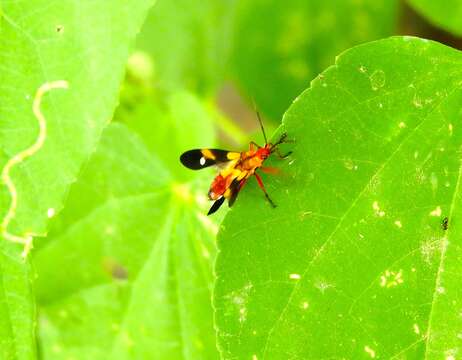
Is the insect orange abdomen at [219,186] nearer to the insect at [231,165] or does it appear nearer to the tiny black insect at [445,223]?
the insect at [231,165]

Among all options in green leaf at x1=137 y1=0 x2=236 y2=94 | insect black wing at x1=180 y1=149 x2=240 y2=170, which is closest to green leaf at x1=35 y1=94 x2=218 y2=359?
insect black wing at x1=180 y1=149 x2=240 y2=170

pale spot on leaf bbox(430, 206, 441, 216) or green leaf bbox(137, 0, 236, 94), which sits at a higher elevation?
green leaf bbox(137, 0, 236, 94)

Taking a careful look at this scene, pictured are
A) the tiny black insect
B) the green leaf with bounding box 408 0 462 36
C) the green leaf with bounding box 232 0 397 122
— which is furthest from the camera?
the green leaf with bounding box 232 0 397 122

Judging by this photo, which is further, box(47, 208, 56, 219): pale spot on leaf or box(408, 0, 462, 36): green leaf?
box(408, 0, 462, 36): green leaf

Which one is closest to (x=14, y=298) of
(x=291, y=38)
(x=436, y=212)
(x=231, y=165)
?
(x=231, y=165)

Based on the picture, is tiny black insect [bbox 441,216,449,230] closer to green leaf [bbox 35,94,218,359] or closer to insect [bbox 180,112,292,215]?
insect [bbox 180,112,292,215]

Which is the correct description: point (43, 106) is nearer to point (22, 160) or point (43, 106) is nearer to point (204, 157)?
point (22, 160)

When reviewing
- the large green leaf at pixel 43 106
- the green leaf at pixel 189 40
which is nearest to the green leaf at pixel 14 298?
the large green leaf at pixel 43 106
